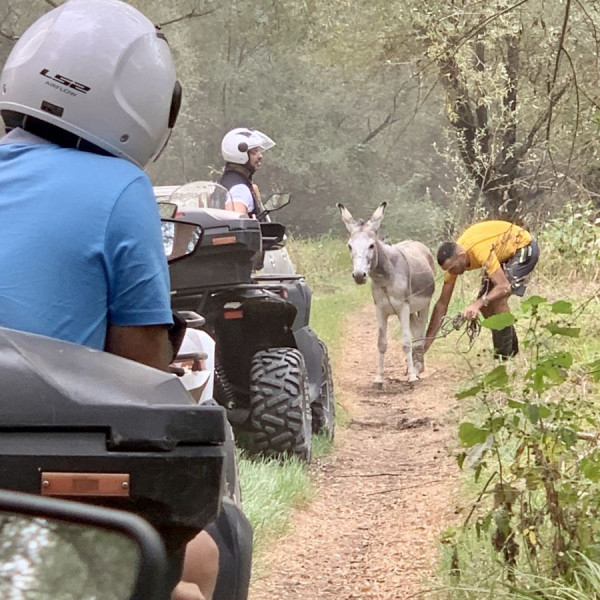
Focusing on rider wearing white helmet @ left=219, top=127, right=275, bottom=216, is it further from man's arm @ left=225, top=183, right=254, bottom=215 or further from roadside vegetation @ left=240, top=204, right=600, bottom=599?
roadside vegetation @ left=240, top=204, right=600, bottom=599

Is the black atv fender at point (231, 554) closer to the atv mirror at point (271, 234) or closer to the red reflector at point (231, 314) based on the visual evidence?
the red reflector at point (231, 314)

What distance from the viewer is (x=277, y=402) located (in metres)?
→ 7.27

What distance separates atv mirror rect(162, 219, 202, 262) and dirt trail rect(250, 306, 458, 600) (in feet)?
7.34

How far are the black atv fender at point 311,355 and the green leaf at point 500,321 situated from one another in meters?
3.93

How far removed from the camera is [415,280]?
14570mm

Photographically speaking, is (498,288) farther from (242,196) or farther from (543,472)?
(543,472)

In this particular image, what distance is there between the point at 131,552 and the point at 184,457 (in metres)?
0.26

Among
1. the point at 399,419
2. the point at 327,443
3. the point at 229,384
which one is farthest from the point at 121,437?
the point at 399,419

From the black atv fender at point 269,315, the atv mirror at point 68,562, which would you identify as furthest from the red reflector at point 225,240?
the atv mirror at point 68,562

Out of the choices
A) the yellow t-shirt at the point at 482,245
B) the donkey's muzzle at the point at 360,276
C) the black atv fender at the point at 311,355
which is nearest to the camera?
the black atv fender at the point at 311,355

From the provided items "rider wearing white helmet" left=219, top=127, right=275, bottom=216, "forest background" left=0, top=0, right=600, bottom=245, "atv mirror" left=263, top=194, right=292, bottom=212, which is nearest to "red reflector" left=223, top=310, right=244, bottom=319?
"atv mirror" left=263, top=194, right=292, bottom=212

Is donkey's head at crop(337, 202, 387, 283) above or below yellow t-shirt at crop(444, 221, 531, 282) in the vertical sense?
above

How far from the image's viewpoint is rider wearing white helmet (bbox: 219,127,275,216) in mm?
9367

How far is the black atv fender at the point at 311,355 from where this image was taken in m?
8.37
